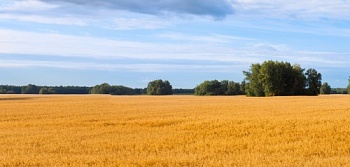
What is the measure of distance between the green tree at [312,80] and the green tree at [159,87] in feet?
161

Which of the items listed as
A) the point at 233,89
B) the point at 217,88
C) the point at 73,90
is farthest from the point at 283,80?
the point at 73,90

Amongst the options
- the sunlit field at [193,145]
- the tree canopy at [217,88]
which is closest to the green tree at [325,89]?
the tree canopy at [217,88]

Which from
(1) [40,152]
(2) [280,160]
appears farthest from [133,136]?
(2) [280,160]

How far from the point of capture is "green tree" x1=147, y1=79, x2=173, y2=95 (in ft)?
481

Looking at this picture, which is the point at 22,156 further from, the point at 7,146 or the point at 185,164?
the point at 185,164

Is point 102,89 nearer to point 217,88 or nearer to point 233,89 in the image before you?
point 217,88

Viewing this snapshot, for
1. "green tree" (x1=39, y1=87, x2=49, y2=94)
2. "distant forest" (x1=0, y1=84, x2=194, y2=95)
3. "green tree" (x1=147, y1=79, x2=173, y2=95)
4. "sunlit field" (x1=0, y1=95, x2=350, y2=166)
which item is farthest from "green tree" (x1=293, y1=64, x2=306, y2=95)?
"sunlit field" (x1=0, y1=95, x2=350, y2=166)

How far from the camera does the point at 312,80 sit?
10600 cm

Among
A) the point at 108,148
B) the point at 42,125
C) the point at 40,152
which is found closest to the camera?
the point at 40,152

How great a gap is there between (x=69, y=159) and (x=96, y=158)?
0.80m

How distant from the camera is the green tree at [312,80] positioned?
105 meters

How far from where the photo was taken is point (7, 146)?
21375 millimetres

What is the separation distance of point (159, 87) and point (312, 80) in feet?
167

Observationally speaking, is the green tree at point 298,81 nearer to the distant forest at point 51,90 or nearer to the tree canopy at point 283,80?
the tree canopy at point 283,80
